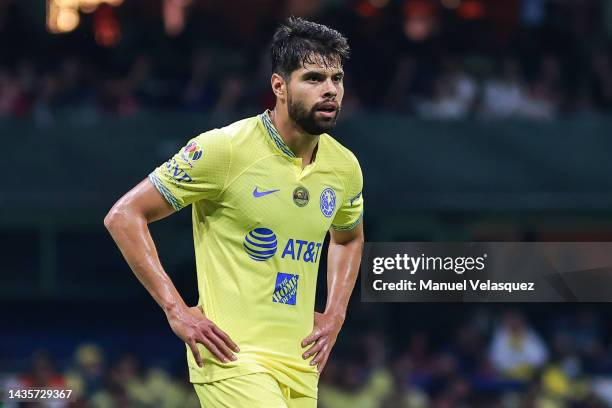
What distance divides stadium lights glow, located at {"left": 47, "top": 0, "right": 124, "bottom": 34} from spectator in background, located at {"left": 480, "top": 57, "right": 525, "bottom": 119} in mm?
4522

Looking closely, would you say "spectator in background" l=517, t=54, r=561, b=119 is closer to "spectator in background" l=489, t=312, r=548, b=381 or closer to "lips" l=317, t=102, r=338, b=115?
"spectator in background" l=489, t=312, r=548, b=381

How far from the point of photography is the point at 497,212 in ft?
46.1

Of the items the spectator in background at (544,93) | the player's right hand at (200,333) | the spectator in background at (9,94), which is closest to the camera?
the player's right hand at (200,333)

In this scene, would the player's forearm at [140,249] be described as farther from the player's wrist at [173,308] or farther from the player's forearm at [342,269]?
the player's forearm at [342,269]

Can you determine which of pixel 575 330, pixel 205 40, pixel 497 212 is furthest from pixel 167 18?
pixel 575 330

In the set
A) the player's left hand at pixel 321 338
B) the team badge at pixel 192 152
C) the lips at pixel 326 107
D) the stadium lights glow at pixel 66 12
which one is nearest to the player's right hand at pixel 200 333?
the player's left hand at pixel 321 338

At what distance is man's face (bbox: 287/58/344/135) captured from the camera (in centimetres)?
523

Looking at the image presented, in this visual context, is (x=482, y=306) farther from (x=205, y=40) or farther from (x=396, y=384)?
(x=205, y=40)

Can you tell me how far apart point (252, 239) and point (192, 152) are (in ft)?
1.40

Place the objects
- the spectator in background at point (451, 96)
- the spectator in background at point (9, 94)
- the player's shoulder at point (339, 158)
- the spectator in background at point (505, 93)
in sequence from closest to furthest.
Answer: the player's shoulder at point (339, 158)
the spectator in background at point (9, 94)
the spectator in background at point (451, 96)
the spectator in background at point (505, 93)

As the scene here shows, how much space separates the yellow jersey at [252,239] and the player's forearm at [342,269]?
401 mm

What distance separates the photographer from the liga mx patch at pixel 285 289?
5254 millimetres

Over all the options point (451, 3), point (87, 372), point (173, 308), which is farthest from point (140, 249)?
point (451, 3)

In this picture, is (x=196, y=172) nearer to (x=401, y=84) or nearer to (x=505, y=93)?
(x=401, y=84)
